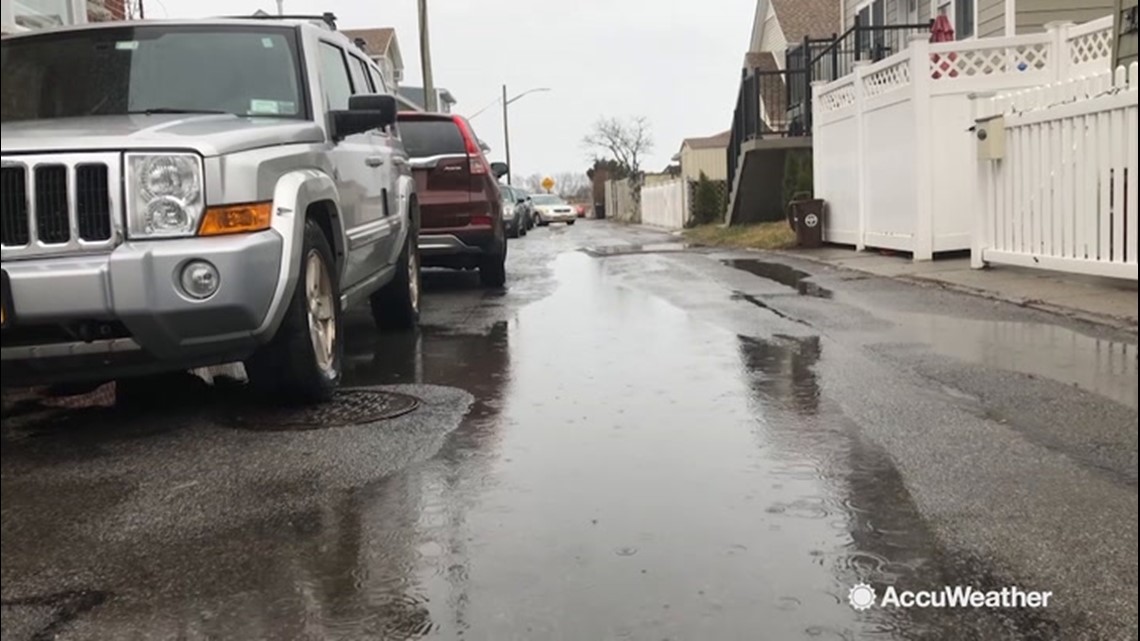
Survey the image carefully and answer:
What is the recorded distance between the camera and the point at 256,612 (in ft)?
10.00

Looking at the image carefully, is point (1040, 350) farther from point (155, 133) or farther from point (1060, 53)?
point (1060, 53)

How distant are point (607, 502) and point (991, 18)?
15.7m

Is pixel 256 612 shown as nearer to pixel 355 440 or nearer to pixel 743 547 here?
pixel 743 547

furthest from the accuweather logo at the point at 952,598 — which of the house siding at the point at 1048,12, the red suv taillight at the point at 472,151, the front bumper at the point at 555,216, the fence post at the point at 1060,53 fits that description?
the front bumper at the point at 555,216

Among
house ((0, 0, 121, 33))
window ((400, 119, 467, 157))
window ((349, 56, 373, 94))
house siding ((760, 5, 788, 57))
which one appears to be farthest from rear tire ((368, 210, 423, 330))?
house siding ((760, 5, 788, 57))

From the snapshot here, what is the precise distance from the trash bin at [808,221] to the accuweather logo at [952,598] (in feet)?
46.0

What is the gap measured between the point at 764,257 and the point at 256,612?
44.4ft

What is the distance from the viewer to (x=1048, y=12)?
53.9ft

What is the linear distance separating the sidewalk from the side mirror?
4.89 m

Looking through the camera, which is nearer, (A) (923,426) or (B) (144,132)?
(B) (144,132)

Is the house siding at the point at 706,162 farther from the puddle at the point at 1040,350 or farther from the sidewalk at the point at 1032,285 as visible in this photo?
the puddle at the point at 1040,350

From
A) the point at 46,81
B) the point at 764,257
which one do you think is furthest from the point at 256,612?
the point at 764,257

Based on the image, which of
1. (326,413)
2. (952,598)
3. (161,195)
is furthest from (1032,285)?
(161,195)

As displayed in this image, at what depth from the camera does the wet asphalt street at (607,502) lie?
2.97 m
